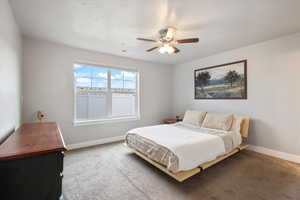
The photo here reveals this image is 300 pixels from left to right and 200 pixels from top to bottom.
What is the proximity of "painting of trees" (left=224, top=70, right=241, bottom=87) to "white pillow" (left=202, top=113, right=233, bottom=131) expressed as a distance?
94 centimetres

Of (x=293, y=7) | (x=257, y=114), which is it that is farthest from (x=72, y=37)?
(x=257, y=114)

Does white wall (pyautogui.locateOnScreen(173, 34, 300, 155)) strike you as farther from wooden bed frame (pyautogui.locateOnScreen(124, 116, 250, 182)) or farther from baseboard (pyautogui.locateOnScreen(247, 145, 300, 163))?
wooden bed frame (pyautogui.locateOnScreen(124, 116, 250, 182))

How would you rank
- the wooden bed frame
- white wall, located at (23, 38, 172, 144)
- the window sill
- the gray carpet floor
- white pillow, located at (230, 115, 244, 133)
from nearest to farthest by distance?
the gray carpet floor
the wooden bed frame
white wall, located at (23, 38, 172, 144)
white pillow, located at (230, 115, 244, 133)
the window sill

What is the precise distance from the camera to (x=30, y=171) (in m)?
1.10

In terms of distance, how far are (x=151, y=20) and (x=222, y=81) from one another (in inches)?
104

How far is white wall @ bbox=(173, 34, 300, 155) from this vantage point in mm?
2734

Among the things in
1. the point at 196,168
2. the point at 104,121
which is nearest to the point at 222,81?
the point at 196,168

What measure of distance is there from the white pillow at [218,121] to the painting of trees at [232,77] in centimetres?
94

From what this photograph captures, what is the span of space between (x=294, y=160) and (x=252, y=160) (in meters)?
0.75

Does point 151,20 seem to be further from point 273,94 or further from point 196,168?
point 273,94

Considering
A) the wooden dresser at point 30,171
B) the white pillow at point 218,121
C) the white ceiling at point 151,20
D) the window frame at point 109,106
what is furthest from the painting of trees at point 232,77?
the wooden dresser at point 30,171

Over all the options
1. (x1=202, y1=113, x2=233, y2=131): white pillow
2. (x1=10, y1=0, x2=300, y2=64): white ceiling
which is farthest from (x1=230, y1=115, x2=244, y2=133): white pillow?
(x1=10, y1=0, x2=300, y2=64): white ceiling

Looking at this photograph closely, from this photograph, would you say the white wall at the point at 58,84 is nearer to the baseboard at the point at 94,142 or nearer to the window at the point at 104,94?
the baseboard at the point at 94,142

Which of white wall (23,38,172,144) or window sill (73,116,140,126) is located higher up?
white wall (23,38,172,144)
